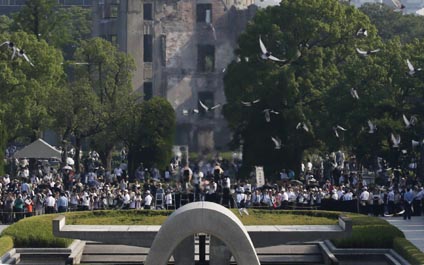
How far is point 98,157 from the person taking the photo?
7756 centimetres

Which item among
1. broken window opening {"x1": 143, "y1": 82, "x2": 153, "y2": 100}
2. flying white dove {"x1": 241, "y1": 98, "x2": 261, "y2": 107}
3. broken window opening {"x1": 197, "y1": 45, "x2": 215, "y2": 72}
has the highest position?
broken window opening {"x1": 197, "y1": 45, "x2": 215, "y2": 72}

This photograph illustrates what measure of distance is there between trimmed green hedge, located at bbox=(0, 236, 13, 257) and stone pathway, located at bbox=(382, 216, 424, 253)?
35.5 feet

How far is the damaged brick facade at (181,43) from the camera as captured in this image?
88.6 metres

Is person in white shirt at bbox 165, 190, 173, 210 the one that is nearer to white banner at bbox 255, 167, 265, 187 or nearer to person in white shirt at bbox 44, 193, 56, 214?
person in white shirt at bbox 44, 193, 56, 214

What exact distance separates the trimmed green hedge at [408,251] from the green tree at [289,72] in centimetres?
A: 2636

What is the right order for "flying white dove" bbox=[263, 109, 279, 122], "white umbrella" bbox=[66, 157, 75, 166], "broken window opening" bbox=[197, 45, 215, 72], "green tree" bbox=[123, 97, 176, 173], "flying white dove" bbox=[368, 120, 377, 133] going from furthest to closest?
1. "broken window opening" bbox=[197, 45, 215, 72]
2. "white umbrella" bbox=[66, 157, 75, 166]
3. "green tree" bbox=[123, 97, 176, 173]
4. "flying white dove" bbox=[263, 109, 279, 122]
5. "flying white dove" bbox=[368, 120, 377, 133]

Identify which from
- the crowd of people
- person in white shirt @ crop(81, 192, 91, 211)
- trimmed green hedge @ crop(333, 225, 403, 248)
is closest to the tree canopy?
the crowd of people

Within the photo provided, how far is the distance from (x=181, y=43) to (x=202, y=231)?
58.8 meters

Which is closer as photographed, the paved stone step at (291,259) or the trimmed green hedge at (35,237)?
the paved stone step at (291,259)

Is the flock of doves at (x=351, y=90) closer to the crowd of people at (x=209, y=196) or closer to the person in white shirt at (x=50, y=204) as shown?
the crowd of people at (x=209, y=196)

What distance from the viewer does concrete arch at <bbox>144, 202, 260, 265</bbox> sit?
3114cm

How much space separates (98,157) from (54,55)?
21.9ft

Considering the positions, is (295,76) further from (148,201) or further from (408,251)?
(408,251)

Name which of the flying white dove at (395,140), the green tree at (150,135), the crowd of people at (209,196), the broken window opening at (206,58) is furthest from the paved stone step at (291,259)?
the broken window opening at (206,58)
